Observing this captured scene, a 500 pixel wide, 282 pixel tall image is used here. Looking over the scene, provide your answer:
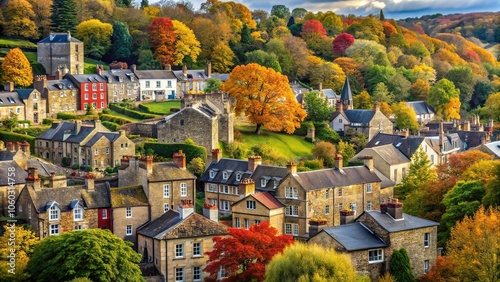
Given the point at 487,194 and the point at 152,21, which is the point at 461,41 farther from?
the point at 487,194

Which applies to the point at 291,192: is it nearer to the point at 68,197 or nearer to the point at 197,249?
the point at 197,249

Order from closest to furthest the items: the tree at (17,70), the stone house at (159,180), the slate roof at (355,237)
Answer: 1. the slate roof at (355,237)
2. the stone house at (159,180)
3. the tree at (17,70)

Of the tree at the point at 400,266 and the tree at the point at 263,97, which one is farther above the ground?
the tree at the point at 263,97

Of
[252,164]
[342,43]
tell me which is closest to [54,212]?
[252,164]

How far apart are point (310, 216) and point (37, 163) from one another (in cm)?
1896

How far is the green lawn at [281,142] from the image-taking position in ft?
253

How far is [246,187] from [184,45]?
2016 inches

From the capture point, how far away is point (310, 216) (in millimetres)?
56438

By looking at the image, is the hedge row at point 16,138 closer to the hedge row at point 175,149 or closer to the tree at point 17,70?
the hedge row at point 175,149

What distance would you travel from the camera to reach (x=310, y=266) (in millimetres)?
39094

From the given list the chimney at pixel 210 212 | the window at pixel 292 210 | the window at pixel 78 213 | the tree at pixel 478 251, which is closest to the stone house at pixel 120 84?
the window at pixel 292 210

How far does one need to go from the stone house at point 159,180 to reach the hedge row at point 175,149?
12700 mm

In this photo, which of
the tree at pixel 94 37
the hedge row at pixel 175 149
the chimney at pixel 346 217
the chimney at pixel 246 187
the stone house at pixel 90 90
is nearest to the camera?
the chimney at pixel 346 217

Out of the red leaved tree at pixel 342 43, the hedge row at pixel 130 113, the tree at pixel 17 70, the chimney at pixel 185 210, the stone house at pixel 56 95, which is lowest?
the chimney at pixel 185 210
